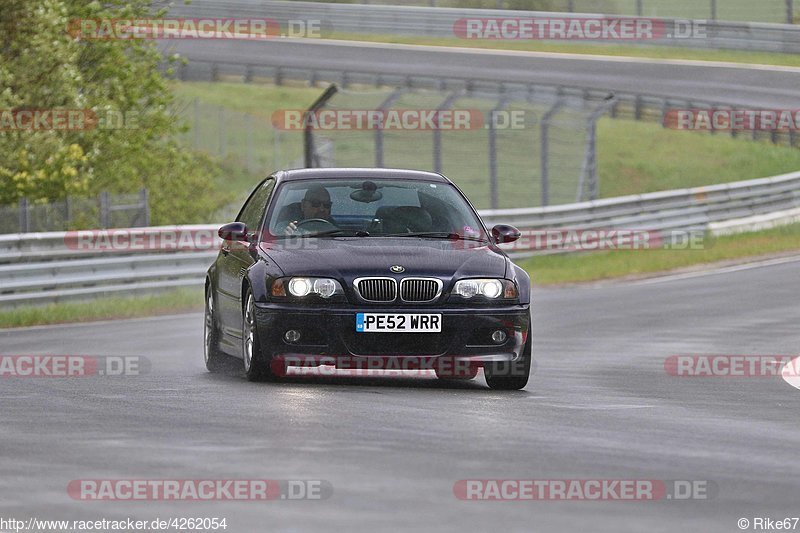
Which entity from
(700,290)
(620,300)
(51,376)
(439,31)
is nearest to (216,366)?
(51,376)

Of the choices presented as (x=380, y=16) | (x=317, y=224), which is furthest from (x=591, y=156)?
(x=380, y=16)

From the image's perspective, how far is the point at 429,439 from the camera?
8812 millimetres

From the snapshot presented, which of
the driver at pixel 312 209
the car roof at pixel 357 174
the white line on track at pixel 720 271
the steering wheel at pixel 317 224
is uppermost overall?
the car roof at pixel 357 174

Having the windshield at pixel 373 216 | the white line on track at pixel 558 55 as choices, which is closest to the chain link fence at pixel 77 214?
the windshield at pixel 373 216

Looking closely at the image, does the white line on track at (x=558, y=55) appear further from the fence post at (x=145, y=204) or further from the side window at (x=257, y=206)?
the side window at (x=257, y=206)

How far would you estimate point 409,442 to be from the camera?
342 inches

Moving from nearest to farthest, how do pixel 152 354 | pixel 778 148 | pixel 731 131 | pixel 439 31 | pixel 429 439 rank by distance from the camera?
pixel 429 439 < pixel 152 354 < pixel 731 131 < pixel 778 148 < pixel 439 31

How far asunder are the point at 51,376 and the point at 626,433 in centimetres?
555

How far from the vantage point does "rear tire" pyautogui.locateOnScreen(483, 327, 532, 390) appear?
1212 centimetres

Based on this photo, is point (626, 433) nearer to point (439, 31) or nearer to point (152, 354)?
point (152, 354)

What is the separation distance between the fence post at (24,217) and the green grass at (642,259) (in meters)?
7.53

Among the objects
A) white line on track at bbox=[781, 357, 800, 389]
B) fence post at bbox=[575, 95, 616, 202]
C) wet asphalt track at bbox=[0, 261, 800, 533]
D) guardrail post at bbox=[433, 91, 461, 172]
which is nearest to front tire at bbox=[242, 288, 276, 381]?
wet asphalt track at bbox=[0, 261, 800, 533]

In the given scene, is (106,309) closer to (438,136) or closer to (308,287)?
(438,136)

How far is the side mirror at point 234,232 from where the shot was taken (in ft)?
42.5
